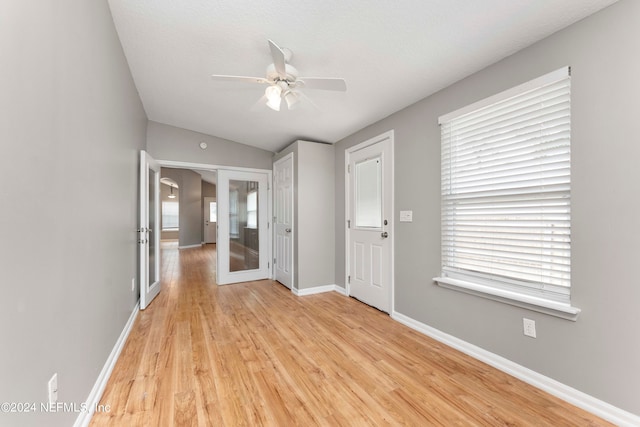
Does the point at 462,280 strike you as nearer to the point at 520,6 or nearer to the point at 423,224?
the point at 423,224

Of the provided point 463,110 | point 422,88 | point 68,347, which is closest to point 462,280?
point 463,110

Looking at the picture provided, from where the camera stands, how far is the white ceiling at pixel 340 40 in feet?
5.58

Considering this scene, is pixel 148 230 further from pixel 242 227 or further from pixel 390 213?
pixel 390 213

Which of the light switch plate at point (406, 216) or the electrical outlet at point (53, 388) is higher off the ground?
the light switch plate at point (406, 216)

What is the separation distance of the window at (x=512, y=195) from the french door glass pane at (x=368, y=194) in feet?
3.19

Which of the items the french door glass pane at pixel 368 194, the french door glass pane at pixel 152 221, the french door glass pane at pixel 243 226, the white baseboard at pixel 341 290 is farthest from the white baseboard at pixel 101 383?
the french door glass pane at pixel 368 194

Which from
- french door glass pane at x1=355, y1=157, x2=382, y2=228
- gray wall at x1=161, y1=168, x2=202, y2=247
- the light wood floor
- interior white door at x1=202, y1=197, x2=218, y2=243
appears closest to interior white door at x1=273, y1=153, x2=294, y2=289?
french door glass pane at x1=355, y1=157, x2=382, y2=228

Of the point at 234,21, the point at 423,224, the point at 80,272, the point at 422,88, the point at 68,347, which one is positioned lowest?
the point at 68,347

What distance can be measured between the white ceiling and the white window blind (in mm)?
397

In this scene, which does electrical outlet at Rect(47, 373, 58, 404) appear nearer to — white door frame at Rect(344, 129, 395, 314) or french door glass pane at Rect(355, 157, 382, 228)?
white door frame at Rect(344, 129, 395, 314)

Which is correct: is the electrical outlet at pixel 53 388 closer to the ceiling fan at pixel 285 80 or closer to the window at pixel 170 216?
the ceiling fan at pixel 285 80

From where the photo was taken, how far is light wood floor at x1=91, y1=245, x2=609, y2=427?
160 cm

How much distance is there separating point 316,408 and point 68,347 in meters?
1.43

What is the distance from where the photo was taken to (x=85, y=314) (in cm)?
161
